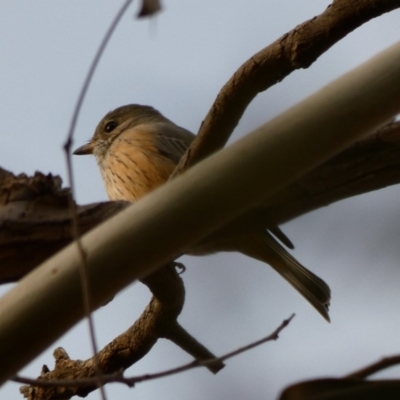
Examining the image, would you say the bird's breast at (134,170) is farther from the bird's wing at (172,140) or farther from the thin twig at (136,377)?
the thin twig at (136,377)

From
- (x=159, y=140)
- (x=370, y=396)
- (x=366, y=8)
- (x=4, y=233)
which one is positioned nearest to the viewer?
(x=370, y=396)

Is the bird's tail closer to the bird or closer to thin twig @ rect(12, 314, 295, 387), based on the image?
the bird

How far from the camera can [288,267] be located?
4.88m

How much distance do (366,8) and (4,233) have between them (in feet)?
4.78

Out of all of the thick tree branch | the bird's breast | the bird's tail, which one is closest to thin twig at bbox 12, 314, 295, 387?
the thick tree branch

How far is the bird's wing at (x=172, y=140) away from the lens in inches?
226

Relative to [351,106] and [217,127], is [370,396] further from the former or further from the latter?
[217,127]

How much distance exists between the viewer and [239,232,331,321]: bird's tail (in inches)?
182

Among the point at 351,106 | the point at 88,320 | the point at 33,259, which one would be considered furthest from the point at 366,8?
the point at 88,320

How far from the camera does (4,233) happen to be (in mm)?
2635

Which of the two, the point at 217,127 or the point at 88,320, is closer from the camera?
the point at 88,320

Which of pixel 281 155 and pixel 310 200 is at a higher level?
pixel 310 200

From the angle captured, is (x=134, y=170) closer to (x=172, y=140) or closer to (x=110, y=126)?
(x=172, y=140)

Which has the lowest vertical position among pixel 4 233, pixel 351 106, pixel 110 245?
pixel 110 245
